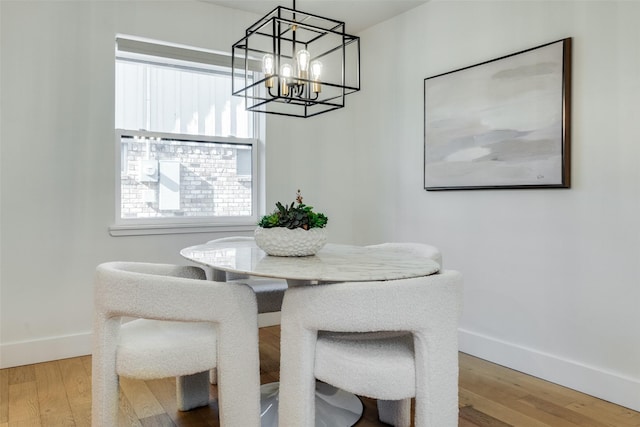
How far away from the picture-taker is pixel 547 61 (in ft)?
8.27

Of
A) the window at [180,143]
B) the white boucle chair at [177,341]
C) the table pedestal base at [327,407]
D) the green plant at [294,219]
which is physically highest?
the window at [180,143]

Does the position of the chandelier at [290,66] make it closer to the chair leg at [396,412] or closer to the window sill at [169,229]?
the window sill at [169,229]

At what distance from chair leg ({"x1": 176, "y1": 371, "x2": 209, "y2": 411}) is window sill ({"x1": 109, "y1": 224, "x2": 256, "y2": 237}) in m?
1.28

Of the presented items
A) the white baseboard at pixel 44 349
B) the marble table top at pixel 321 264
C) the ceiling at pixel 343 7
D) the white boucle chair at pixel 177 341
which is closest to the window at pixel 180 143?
the ceiling at pixel 343 7

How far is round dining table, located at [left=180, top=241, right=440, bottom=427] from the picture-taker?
1521 mm

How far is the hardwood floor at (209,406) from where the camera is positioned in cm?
208

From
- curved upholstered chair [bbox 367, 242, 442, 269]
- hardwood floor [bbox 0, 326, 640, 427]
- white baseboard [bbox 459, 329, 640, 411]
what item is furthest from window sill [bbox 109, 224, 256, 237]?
white baseboard [bbox 459, 329, 640, 411]

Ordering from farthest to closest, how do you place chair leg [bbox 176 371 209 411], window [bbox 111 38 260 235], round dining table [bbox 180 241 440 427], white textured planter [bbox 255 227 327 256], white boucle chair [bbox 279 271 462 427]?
window [bbox 111 38 260 235]
chair leg [bbox 176 371 209 411]
white textured planter [bbox 255 227 327 256]
round dining table [bbox 180 241 440 427]
white boucle chair [bbox 279 271 462 427]

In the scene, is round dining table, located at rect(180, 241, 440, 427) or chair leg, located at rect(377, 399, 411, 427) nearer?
round dining table, located at rect(180, 241, 440, 427)

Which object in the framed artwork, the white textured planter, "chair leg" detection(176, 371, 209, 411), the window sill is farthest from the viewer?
the window sill

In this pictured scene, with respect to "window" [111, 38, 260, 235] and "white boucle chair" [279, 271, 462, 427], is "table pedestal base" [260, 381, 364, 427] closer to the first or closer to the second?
"white boucle chair" [279, 271, 462, 427]

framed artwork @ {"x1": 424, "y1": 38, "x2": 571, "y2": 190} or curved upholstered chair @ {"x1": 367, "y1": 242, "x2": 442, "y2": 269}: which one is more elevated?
framed artwork @ {"x1": 424, "y1": 38, "x2": 571, "y2": 190}

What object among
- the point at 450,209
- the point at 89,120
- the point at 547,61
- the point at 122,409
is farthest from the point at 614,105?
the point at 89,120

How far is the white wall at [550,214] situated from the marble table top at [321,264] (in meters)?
1.02
